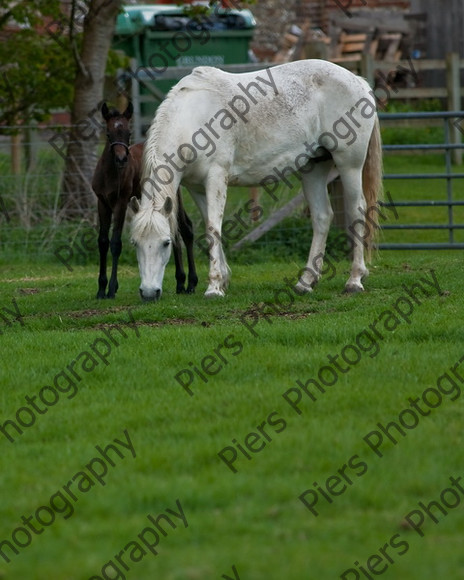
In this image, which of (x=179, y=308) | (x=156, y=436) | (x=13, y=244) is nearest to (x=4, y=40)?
(x=13, y=244)

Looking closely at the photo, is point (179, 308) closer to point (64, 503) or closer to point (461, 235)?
point (64, 503)

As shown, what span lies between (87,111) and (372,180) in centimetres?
604

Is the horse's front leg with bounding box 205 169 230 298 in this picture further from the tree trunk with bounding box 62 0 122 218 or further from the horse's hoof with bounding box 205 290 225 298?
the tree trunk with bounding box 62 0 122 218

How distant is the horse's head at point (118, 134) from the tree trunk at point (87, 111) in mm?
4964

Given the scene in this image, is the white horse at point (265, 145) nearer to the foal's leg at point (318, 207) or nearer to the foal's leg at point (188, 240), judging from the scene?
the foal's leg at point (318, 207)

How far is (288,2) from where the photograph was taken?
33312 millimetres

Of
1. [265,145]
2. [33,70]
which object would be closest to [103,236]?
[265,145]

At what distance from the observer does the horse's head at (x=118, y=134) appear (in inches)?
369

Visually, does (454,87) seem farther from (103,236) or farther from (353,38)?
(103,236)

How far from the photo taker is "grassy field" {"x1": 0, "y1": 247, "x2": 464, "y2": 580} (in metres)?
4.18

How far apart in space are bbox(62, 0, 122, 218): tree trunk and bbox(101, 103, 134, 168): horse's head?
4.96 metres

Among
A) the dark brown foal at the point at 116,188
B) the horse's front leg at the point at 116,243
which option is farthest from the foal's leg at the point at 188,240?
the horse's front leg at the point at 116,243

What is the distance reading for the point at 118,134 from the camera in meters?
9.48

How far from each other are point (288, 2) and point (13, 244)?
69.6 feet
